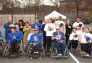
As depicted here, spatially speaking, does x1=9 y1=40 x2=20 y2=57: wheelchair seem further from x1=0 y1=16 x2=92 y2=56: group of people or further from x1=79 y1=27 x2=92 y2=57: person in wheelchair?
x1=79 y1=27 x2=92 y2=57: person in wheelchair

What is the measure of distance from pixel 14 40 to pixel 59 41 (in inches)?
80.5

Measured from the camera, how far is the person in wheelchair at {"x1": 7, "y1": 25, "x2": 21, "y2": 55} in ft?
47.3

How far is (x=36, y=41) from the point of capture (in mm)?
14484

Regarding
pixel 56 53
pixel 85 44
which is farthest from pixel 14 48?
pixel 85 44

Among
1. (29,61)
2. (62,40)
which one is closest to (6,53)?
(29,61)

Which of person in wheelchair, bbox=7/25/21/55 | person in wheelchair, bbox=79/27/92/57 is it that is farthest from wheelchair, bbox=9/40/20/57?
person in wheelchair, bbox=79/27/92/57

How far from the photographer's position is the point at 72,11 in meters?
49.3

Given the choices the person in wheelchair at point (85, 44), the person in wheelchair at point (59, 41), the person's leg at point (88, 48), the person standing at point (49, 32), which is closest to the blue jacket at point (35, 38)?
the person in wheelchair at point (59, 41)

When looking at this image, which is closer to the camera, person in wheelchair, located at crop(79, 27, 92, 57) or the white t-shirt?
→ person in wheelchair, located at crop(79, 27, 92, 57)

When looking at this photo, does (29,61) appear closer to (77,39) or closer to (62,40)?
(62,40)

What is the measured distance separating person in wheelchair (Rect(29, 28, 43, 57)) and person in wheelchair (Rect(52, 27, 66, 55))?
0.63m

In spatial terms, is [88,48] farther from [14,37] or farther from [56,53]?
[14,37]

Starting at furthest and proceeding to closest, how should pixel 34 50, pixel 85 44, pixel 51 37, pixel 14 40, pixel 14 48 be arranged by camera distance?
pixel 51 37 → pixel 85 44 → pixel 14 40 → pixel 14 48 → pixel 34 50

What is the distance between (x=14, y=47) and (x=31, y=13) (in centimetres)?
4236
